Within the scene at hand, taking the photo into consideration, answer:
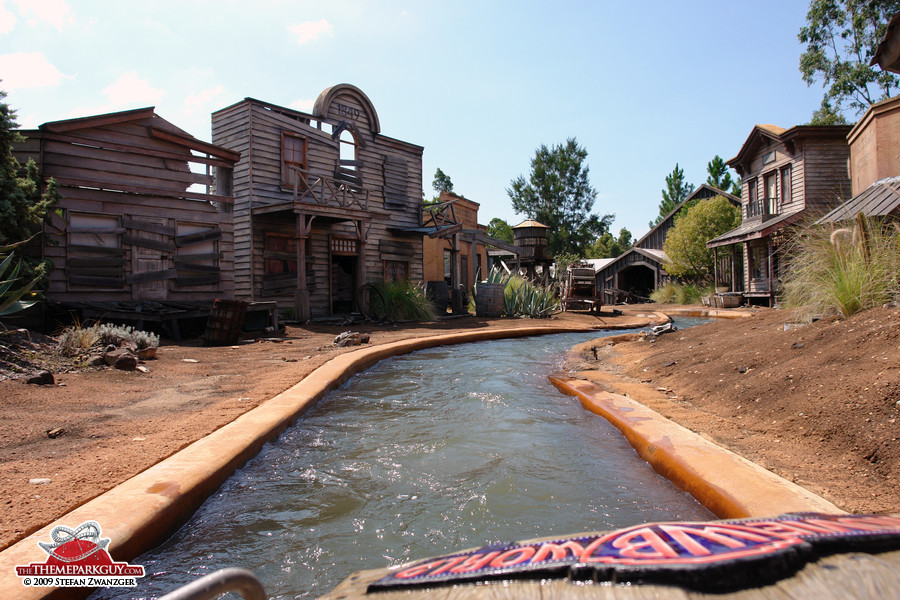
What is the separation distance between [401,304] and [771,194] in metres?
16.0

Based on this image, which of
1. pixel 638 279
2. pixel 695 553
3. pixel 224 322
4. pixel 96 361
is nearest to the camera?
pixel 695 553

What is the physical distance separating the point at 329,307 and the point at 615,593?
14.8 metres

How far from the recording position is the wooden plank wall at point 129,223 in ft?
31.1

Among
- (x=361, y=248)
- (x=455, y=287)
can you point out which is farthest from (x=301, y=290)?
(x=455, y=287)

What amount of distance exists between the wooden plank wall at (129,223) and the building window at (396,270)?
6204 mm

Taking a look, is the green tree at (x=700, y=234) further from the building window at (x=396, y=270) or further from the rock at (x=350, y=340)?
the rock at (x=350, y=340)

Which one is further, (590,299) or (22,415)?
(590,299)

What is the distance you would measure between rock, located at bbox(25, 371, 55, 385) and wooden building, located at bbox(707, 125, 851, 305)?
1713 cm

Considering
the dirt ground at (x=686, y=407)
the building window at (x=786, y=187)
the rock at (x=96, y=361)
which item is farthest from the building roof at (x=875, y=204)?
the building window at (x=786, y=187)

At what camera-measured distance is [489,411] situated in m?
4.48

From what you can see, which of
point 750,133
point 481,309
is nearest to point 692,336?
point 481,309

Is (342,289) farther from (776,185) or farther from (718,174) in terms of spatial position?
(718,174)

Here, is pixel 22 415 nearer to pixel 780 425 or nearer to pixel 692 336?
pixel 780 425

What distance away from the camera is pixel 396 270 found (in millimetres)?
17797
